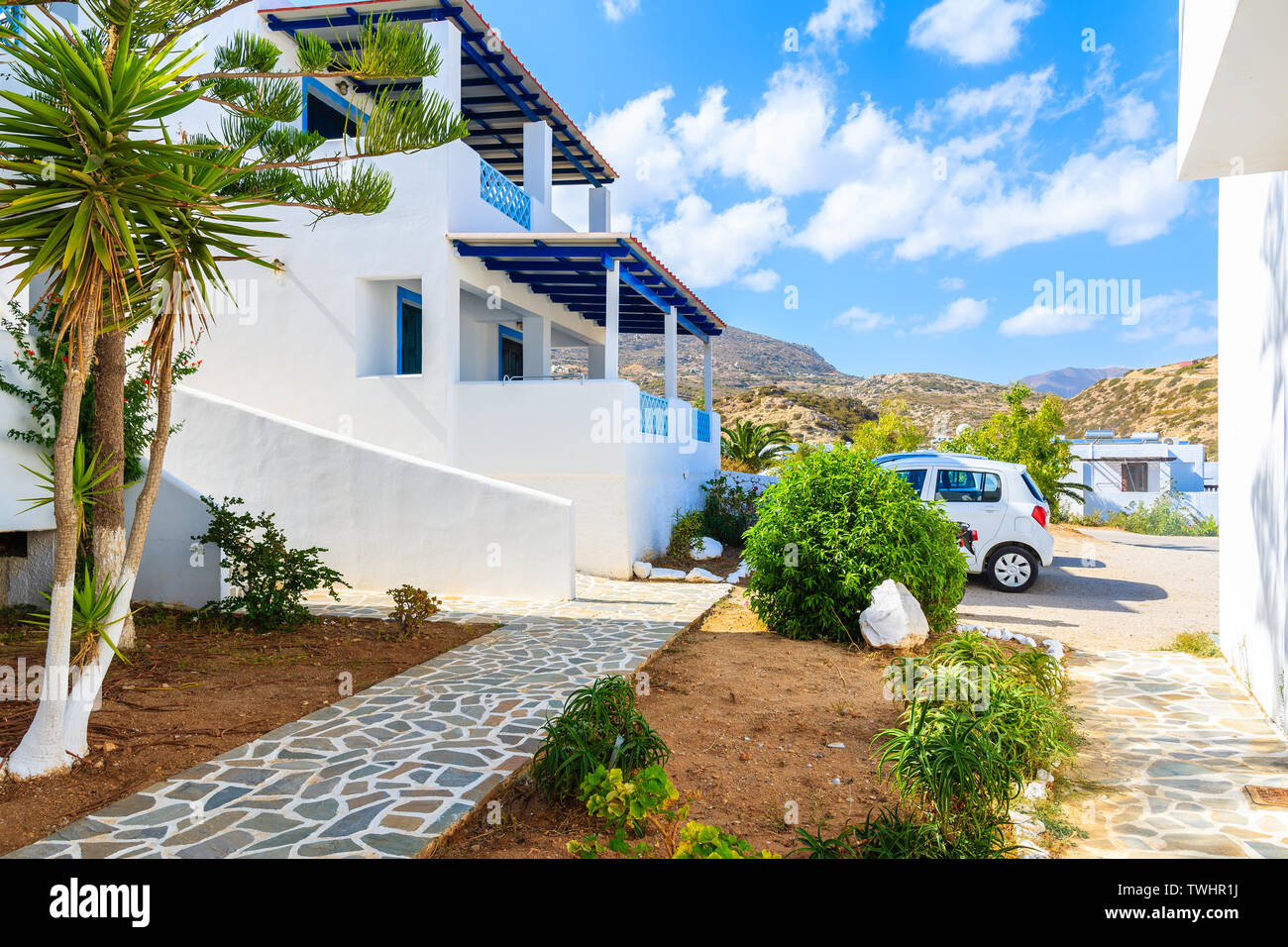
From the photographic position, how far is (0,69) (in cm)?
928

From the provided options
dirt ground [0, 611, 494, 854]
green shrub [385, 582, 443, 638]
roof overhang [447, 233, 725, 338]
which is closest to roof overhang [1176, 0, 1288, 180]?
dirt ground [0, 611, 494, 854]

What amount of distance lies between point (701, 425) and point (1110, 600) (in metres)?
8.71

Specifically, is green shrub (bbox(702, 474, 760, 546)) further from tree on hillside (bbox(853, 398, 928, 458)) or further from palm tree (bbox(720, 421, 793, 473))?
tree on hillside (bbox(853, 398, 928, 458))

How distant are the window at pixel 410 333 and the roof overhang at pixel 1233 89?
1173cm

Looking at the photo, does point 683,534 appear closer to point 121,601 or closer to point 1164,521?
point 121,601

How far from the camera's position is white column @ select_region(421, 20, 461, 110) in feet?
40.2

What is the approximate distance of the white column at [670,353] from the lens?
52.3ft

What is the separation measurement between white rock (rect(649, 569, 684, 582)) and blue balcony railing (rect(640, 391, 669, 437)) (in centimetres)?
238

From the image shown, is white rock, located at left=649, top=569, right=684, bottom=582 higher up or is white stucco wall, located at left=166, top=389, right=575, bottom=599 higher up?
white stucco wall, located at left=166, top=389, right=575, bottom=599

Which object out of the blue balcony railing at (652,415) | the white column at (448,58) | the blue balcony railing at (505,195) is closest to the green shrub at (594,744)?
the blue balcony railing at (652,415)

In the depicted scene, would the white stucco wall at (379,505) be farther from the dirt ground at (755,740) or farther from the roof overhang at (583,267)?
the roof overhang at (583,267)

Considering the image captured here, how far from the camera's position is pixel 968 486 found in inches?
471
